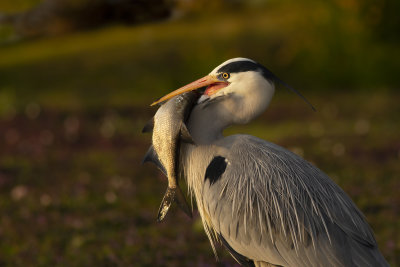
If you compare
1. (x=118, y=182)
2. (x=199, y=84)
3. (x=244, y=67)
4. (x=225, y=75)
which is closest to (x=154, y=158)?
(x=199, y=84)

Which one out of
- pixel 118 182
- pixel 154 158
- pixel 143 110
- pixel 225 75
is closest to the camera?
pixel 225 75

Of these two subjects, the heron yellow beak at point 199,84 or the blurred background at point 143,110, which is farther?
the blurred background at point 143,110

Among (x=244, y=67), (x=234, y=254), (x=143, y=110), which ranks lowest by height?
(x=143, y=110)

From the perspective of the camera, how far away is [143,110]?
1518cm

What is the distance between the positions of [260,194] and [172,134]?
27.4 inches

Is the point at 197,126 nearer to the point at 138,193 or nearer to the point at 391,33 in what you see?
the point at 138,193

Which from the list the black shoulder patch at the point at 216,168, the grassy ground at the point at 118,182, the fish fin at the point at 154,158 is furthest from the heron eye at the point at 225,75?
the grassy ground at the point at 118,182

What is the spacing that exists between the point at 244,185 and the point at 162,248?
218 cm

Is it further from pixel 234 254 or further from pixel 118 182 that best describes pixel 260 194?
pixel 118 182

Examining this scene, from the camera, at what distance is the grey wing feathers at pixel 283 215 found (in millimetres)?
3422

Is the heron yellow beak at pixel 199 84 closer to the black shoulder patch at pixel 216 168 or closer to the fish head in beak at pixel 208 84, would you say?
the fish head in beak at pixel 208 84

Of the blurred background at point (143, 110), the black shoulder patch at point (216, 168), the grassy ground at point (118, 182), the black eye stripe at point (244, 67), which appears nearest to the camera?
the black eye stripe at point (244, 67)

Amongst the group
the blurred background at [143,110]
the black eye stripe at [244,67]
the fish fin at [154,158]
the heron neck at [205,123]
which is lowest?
the blurred background at [143,110]

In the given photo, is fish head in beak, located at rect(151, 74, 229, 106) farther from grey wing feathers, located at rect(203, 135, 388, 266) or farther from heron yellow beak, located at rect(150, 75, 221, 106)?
grey wing feathers, located at rect(203, 135, 388, 266)
